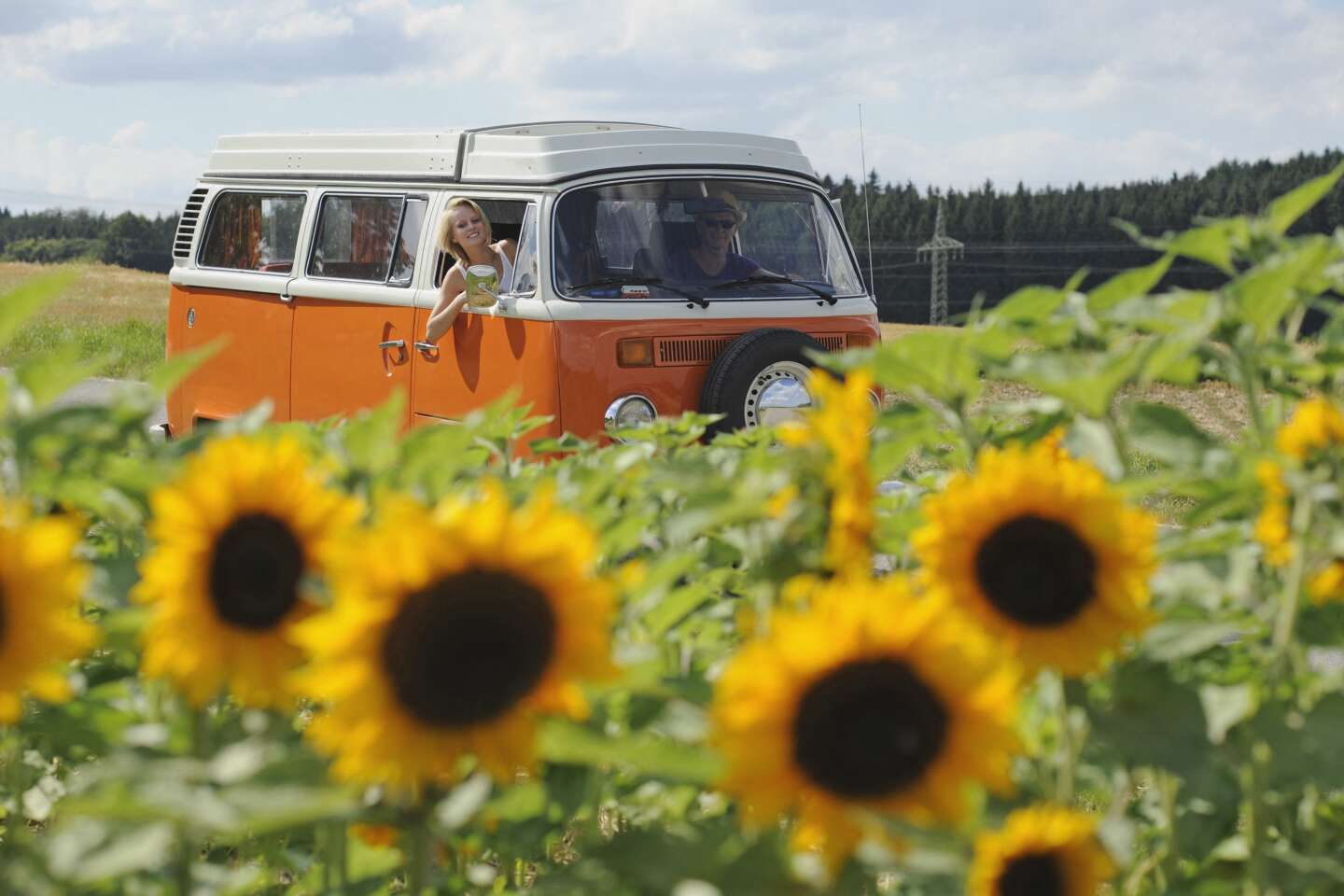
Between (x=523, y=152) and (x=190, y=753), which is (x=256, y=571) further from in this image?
(x=523, y=152)

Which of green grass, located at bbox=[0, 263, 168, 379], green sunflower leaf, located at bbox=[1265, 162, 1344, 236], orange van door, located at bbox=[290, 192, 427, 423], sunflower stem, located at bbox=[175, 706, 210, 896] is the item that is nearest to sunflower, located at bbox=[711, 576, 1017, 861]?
sunflower stem, located at bbox=[175, 706, 210, 896]

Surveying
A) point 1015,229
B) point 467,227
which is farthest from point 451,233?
point 1015,229

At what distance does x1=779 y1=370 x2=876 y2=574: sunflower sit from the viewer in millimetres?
1172

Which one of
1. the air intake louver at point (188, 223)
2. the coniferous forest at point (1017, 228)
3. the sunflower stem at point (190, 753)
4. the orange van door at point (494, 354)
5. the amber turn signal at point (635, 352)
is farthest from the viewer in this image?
the coniferous forest at point (1017, 228)

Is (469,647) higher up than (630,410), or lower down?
higher up

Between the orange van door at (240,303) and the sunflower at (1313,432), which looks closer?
the sunflower at (1313,432)

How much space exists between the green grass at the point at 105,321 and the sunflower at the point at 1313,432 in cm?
1108

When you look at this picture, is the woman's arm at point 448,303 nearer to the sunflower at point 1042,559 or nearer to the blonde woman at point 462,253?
the blonde woman at point 462,253

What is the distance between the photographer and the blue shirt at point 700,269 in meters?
6.82

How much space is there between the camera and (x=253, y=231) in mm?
8711

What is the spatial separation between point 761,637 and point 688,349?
561 cm

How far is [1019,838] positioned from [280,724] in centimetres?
63

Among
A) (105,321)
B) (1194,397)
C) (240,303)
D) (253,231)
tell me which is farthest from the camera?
(105,321)

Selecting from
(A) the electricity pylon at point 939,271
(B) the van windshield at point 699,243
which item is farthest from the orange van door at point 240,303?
(A) the electricity pylon at point 939,271
